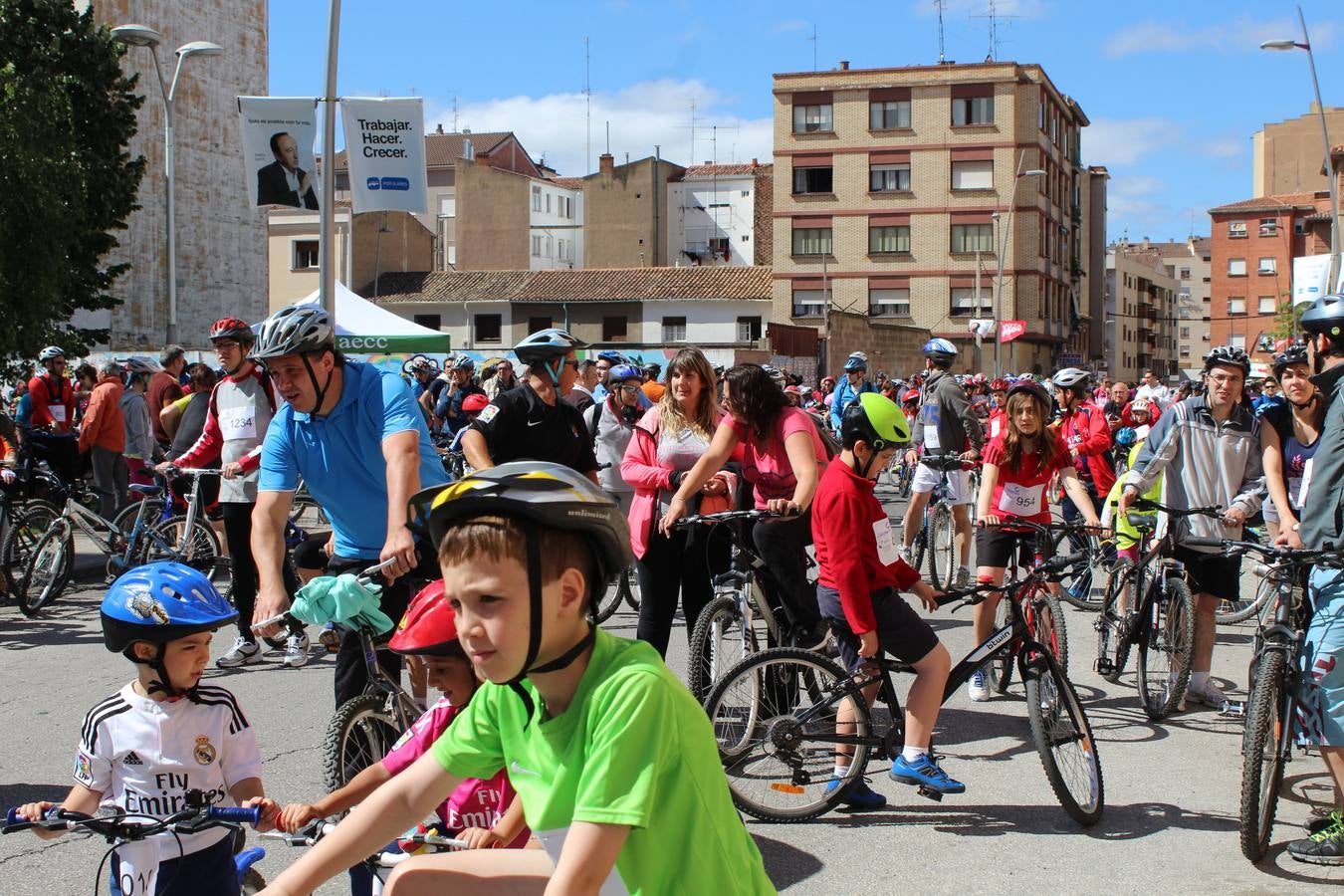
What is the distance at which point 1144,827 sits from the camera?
5.50m

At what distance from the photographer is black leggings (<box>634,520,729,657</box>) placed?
6.74 m

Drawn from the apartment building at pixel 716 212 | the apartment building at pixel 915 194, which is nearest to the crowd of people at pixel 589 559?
the apartment building at pixel 915 194

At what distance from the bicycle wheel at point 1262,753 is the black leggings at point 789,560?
223 cm

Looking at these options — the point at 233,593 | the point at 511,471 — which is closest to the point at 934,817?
the point at 511,471

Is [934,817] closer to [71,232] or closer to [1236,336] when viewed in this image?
[71,232]

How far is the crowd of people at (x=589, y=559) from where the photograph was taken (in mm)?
2244

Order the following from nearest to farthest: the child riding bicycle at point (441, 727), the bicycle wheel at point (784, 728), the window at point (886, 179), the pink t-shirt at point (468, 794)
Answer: the child riding bicycle at point (441, 727) → the pink t-shirt at point (468, 794) → the bicycle wheel at point (784, 728) → the window at point (886, 179)

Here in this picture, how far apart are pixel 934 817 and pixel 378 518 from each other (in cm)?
264

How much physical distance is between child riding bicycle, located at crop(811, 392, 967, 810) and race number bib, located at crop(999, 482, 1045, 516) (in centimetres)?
256

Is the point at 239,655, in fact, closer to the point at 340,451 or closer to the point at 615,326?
the point at 340,451

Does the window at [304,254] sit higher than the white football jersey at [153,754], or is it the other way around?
the window at [304,254]

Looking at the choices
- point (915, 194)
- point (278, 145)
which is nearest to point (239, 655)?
point (278, 145)

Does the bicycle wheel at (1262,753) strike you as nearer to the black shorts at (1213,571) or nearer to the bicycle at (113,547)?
the black shorts at (1213,571)

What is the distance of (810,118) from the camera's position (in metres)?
68.6
